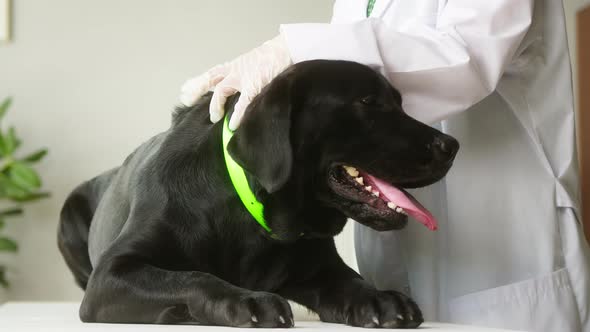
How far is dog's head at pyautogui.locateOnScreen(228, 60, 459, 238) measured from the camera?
1.25m

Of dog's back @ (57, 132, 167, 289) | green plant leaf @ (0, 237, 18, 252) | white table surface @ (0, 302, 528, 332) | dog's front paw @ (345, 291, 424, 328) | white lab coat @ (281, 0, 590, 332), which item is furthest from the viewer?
green plant leaf @ (0, 237, 18, 252)

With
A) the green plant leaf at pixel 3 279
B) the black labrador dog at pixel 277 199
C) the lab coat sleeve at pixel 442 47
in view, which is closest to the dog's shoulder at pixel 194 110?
the black labrador dog at pixel 277 199

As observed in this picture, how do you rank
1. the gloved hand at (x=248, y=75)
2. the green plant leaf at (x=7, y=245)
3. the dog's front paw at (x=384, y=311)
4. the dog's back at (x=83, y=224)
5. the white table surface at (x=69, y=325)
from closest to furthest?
1. the white table surface at (x=69, y=325)
2. the dog's front paw at (x=384, y=311)
3. the gloved hand at (x=248, y=75)
4. the dog's back at (x=83, y=224)
5. the green plant leaf at (x=7, y=245)

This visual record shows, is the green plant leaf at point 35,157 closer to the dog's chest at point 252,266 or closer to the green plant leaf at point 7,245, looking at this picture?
the green plant leaf at point 7,245

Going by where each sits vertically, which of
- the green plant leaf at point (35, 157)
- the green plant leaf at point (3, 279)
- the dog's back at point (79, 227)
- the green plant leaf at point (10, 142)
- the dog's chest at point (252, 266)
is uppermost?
the dog's chest at point (252, 266)

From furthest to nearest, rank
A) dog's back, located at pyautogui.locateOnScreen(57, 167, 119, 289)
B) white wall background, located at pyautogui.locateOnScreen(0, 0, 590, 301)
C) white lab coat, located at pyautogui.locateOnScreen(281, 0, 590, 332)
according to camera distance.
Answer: white wall background, located at pyautogui.locateOnScreen(0, 0, 590, 301), dog's back, located at pyautogui.locateOnScreen(57, 167, 119, 289), white lab coat, located at pyautogui.locateOnScreen(281, 0, 590, 332)

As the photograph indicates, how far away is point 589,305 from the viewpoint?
4.97ft

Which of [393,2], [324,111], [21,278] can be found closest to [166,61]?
[21,278]

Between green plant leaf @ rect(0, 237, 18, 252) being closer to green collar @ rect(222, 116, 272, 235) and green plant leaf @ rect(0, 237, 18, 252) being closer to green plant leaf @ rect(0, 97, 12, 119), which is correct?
green plant leaf @ rect(0, 97, 12, 119)

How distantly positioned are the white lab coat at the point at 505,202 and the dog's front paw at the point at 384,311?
0.27m

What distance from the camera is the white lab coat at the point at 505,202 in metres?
1.45

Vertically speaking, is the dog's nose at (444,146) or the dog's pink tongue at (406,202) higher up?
the dog's nose at (444,146)

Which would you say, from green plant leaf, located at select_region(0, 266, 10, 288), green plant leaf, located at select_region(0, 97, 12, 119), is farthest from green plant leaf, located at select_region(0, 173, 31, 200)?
green plant leaf, located at select_region(0, 266, 10, 288)

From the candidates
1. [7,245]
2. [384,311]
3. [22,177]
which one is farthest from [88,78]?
[384,311]
